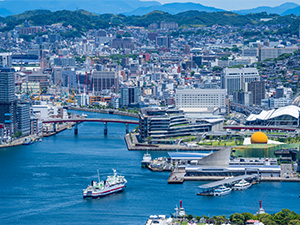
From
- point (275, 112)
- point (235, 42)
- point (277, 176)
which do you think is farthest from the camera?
point (235, 42)

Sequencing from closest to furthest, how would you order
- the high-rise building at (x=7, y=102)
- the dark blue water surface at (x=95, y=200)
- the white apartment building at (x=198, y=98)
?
the dark blue water surface at (x=95, y=200) < the high-rise building at (x=7, y=102) < the white apartment building at (x=198, y=98)

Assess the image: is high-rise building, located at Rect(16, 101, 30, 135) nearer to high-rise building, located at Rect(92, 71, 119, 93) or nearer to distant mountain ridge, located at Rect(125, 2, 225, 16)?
high-rise building, located at Rect(92, 71, 119, 93)

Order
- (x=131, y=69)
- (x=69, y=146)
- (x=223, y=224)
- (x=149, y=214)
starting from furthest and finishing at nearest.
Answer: (x=131, y=69), (x=69, y=146), (x=149, y=214), (x=223, y=224)

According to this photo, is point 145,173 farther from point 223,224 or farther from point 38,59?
point 38,59

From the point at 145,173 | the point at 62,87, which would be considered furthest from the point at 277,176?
the point at 62,87

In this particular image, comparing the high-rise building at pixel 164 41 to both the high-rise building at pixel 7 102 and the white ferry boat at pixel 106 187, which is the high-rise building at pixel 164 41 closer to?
the high-rise building at pixel 7 102

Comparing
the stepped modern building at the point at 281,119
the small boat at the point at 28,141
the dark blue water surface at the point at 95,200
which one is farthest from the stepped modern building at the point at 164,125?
the small boat at the point at 28,141

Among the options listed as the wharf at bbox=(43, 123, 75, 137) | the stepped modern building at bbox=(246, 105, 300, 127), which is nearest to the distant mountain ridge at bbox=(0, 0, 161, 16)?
the wharf at bbox=(43, 123, 75, 137)

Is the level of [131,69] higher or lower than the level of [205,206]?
higher
